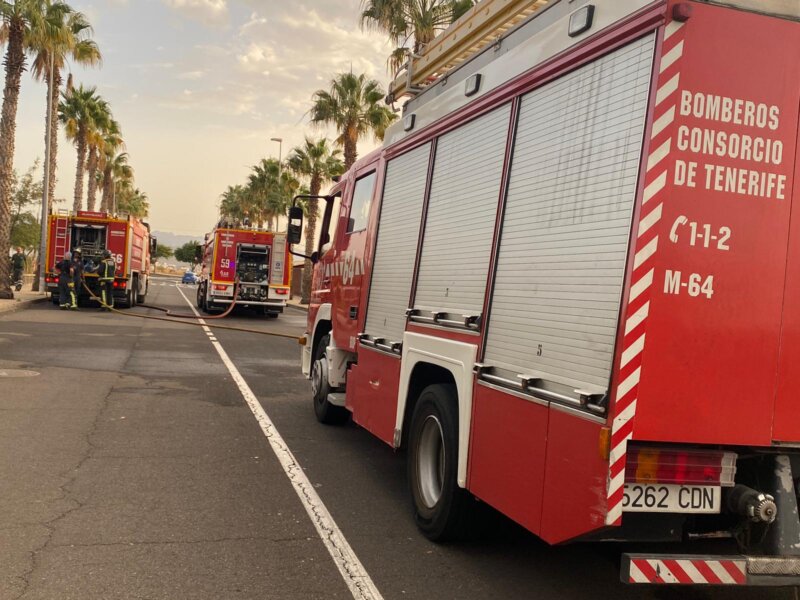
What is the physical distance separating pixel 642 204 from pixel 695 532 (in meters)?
1.59

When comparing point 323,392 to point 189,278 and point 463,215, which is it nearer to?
point 463,215

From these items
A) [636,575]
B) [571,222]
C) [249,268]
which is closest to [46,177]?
[249,268]

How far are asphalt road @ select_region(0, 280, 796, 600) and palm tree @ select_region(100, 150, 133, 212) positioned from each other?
45.8 metres

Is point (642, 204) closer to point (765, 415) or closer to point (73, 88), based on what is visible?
point (765, 415)

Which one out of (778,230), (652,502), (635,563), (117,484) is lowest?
(117,484)

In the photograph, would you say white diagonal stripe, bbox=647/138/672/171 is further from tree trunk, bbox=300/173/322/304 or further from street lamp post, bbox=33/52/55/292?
tree trunk, bbox=300/173/322/304

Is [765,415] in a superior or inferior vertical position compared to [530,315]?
inferior

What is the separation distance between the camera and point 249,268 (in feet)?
89.8

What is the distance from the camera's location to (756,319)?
350cm

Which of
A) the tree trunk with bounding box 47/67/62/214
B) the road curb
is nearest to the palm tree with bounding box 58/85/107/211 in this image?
the tree trunk with bounding box 47/67/62/214

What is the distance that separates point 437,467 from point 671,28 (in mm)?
3093

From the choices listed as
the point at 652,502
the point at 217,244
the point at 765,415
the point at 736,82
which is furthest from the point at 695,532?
the point at 217,244

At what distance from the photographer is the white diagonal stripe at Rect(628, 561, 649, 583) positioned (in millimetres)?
3379

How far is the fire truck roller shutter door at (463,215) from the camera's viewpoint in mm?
4660
